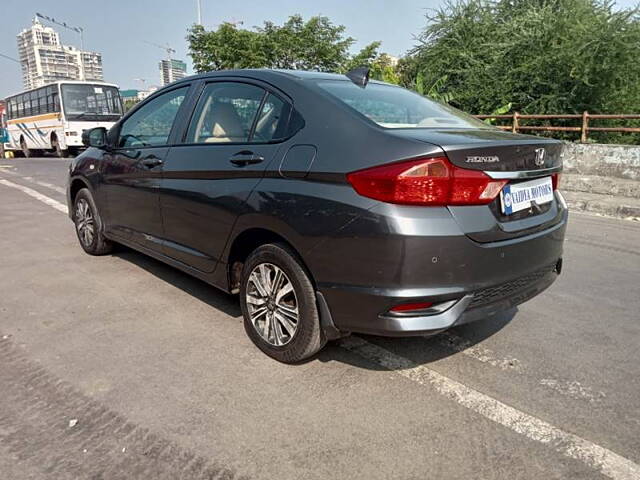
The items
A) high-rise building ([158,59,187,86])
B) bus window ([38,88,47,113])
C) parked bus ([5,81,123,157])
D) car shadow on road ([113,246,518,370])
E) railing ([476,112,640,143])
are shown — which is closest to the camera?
car shadow on road ([113,246,518,370])

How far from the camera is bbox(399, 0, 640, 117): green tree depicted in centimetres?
1248

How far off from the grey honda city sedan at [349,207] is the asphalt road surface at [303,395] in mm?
362

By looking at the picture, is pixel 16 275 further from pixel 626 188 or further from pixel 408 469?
pixel 626 188

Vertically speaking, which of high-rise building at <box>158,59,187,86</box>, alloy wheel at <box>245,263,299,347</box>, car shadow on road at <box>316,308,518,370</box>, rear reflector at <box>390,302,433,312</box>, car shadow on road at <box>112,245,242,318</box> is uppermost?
high-rise building at <box>158,59,187,86</box>

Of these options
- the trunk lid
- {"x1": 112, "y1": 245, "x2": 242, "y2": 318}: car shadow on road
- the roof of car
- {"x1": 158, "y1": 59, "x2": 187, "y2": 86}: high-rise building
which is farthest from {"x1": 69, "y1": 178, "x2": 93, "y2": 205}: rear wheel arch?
{"x1": 158, "y1": 59, "x2": 187, "y2": 86}: high-rise building

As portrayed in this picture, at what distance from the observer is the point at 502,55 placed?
47.9ft

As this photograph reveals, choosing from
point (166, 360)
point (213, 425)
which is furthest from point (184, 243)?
point (213, 425)

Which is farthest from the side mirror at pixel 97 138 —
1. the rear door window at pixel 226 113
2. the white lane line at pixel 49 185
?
the white lane line at pixel 49 185

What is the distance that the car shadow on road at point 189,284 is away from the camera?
381cm

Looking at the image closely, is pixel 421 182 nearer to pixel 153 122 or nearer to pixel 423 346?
pixel 423 346

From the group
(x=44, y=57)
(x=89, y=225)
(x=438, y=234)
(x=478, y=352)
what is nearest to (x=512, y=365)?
(x=478, y=352)

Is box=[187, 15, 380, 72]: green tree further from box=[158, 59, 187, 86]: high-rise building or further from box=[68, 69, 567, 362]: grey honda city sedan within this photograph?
box=[158, 59, 187, 86]: high-rise building

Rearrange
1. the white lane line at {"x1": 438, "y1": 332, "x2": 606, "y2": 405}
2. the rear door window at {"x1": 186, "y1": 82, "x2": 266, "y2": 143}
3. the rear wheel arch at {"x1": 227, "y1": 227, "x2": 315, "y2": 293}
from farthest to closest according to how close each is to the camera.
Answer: the rear door window at {"x1": 186, "y1": 82, "x2": 266, "y2": 143}, the rear wheel arch at {"x1": 227, "y1": 227, "x2": 315, "y2": 293}, the white lane line at {"x1": 438, "y1": 332, "x2": 606, "y2": 405}

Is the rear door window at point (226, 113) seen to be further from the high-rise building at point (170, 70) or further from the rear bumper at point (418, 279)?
the high-rise building at point (170, 70)
